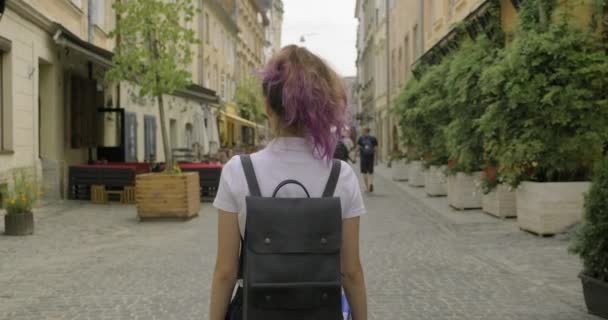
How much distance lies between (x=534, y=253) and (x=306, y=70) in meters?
6.88

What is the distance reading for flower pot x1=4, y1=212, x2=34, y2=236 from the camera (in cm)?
1027

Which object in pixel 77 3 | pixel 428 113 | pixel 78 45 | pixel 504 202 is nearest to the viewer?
pixel 504 202

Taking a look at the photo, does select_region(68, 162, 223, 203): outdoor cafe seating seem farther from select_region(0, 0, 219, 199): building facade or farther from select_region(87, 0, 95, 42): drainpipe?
select_region(87, 0, 95, 42): drainpipe

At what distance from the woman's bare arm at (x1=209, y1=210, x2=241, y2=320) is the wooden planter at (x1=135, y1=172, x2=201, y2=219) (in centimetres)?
995

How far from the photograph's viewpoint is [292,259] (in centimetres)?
215

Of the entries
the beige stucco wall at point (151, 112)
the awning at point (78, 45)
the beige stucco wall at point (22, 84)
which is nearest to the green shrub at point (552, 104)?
the beige stucco wall at point (22, 84)

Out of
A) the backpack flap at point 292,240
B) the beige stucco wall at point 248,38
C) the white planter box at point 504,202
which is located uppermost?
the beige stucco wall at point 248,38

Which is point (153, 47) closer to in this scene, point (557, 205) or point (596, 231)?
point (557, 205)

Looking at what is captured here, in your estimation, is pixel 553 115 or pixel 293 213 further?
pixel 553 115

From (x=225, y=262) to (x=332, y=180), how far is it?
0.41m

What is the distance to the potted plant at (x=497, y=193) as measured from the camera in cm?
1178

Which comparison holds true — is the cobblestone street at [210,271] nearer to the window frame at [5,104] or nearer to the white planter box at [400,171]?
the window frame at [5,104]

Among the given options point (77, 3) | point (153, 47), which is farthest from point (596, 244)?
point (77, 3)

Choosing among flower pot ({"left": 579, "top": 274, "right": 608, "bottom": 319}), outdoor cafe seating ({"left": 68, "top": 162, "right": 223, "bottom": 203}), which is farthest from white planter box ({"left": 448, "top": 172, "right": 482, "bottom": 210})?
flower pot ({"left": 579, "top": 274, "right": 608, "bottom": 319})
